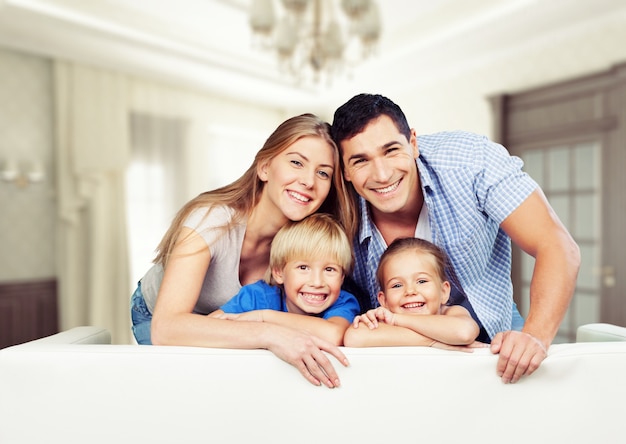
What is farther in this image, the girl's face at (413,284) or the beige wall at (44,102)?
the beige wall at (44,102)

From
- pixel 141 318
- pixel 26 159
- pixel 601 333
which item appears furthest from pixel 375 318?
pixel 26 159

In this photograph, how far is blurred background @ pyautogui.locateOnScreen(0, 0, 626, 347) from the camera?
3746mm

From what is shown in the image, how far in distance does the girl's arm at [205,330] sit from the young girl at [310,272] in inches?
5.1

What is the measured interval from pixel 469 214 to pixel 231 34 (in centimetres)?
364

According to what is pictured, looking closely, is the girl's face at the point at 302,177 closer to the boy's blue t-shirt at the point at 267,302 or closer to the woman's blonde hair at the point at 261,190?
the woman's blonde hair at the point at 261,190

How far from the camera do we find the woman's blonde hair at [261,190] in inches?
59.9

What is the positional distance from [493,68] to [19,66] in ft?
13.9

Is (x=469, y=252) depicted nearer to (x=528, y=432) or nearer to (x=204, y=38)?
(x=528, y=432)

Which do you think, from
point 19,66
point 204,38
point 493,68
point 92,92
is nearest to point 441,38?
point 493,68

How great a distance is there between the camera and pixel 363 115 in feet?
4.78

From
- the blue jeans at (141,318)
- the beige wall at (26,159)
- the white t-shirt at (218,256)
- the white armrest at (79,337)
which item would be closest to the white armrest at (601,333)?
the white t-shirt at (218,256)

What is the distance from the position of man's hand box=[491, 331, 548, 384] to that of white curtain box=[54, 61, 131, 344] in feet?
14.2

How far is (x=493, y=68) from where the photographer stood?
4.56m

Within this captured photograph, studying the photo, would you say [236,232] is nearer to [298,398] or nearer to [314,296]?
[314,296]
